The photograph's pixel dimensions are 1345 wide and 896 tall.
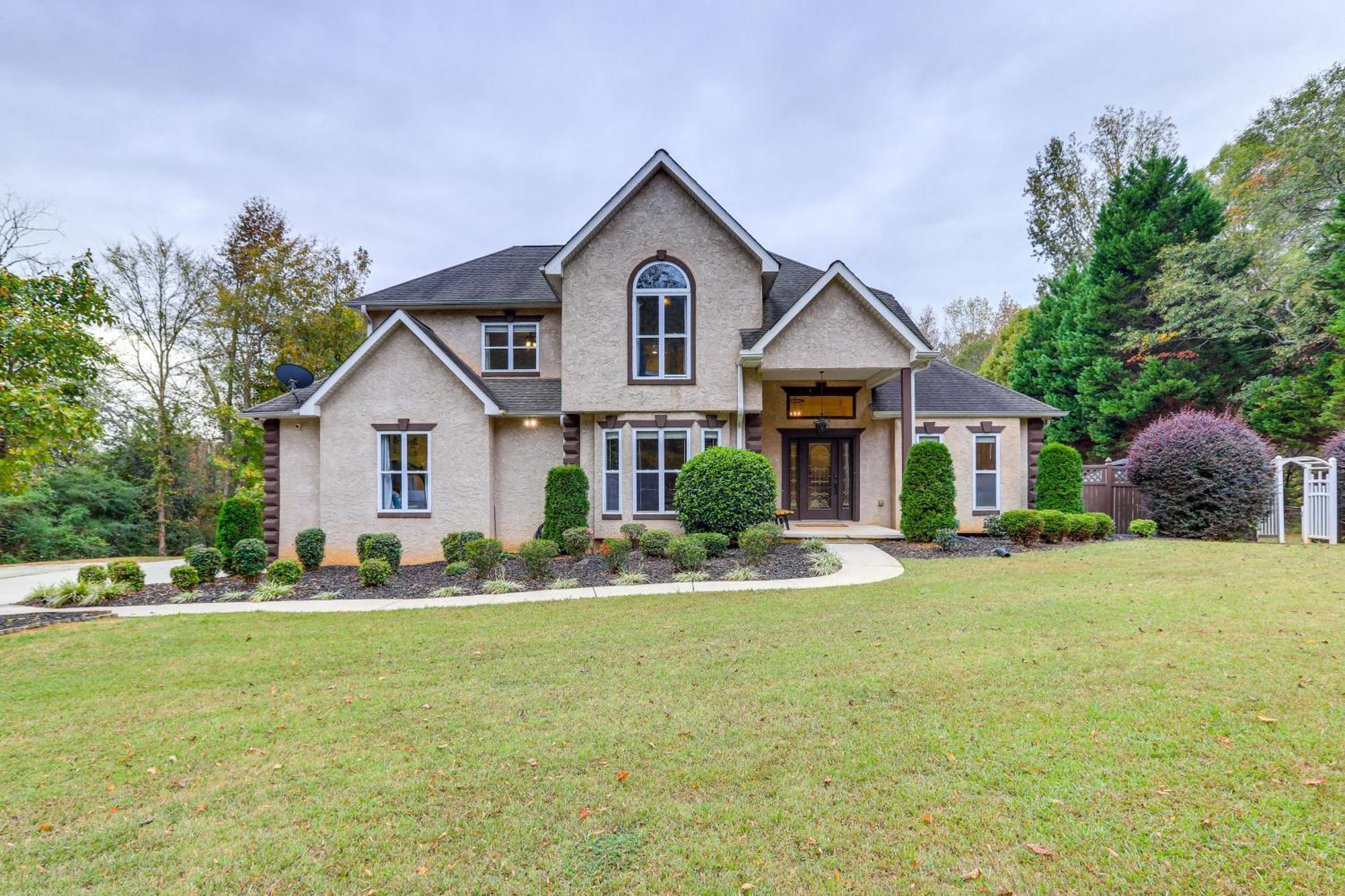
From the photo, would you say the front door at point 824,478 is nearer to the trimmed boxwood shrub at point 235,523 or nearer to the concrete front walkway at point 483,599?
the concrete front walkway at point 483,599

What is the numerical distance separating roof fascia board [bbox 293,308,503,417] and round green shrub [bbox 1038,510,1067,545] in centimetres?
1281

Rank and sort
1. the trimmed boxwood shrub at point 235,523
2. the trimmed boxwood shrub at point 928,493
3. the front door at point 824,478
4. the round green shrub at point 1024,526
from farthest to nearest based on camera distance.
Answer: the front door at point 824,478 → the trimmed boxwood shrub at point 928,493 → the round green shrub at point 1024,526 → the trimmed boxwood shrub at point 235,523

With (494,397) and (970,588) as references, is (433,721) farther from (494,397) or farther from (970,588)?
(494,397)

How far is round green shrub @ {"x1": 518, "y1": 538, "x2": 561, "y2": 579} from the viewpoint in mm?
9734

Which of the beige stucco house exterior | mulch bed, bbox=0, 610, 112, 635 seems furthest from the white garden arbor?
mulch bed, bbox=0, 610, 112, 635

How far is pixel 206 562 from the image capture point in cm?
1005

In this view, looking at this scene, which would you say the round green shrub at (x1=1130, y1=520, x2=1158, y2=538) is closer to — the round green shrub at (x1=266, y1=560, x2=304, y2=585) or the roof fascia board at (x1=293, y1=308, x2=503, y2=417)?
the roof fascia board at (x1=293, y1=308, x2=503, y2=417)

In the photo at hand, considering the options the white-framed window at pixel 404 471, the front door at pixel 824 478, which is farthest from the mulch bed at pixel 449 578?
the front door at pixel 824 478

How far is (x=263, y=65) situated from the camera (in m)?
18.9

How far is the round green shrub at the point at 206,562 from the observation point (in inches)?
393

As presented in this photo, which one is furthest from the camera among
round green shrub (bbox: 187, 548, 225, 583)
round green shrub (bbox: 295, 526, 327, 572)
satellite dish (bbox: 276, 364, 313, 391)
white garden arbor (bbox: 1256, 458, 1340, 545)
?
satellite dish (bbox: 276, 364, 313, 391)

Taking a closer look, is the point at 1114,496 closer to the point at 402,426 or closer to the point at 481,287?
the point at 481,287

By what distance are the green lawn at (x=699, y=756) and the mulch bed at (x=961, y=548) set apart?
426 centimetres

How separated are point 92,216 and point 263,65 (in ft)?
33.2
